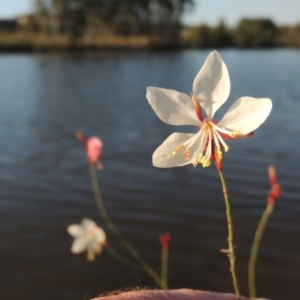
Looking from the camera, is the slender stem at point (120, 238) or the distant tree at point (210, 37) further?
the distant tree at point (210, 37)

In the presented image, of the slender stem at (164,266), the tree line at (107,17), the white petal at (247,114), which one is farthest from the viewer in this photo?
the tree line at (107,17)

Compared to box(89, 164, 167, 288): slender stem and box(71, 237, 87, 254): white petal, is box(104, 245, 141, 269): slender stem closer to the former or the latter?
box(89, 164, 167, 288): slender stem

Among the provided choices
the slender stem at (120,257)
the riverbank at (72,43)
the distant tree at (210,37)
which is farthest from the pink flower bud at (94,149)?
the distant tree at (210,37)

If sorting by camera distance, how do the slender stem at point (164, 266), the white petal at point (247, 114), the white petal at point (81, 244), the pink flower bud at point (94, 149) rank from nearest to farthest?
the white petal at point (247, 114) → the pink flower bud at point (94, 149) → the white petal at point (81, 244) → the slender stem at point (164, 266)

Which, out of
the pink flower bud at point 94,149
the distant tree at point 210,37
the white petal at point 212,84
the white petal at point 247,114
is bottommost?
the pink flower bud at point 94,149

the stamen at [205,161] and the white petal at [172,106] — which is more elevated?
the white petal at [172,106]

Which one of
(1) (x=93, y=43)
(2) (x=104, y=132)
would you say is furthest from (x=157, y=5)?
(2) (x=104, y=132)

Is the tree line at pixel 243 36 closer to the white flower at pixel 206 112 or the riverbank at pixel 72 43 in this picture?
the riverbank at pixel 72 43
